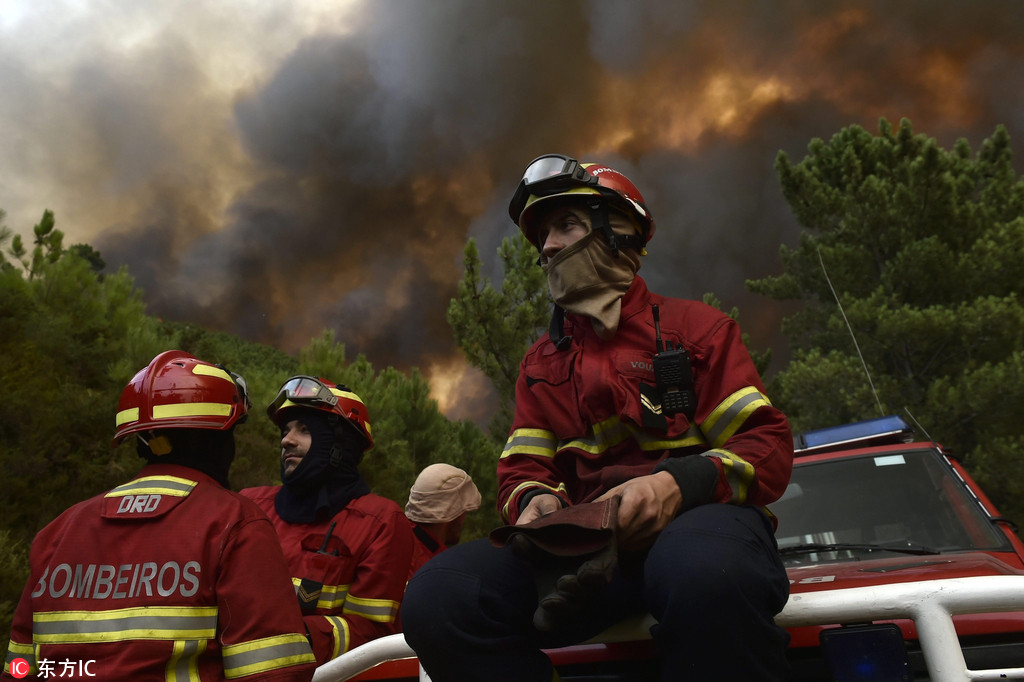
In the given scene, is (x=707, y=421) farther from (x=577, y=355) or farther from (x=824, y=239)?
(x=824, y=239)

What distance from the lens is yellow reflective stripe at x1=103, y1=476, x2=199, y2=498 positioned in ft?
7.61

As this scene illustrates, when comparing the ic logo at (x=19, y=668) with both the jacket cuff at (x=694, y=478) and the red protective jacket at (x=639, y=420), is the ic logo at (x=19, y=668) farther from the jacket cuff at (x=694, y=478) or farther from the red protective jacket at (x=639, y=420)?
the jacket cuff at (x=694, y=478)

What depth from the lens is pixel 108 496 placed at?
2.33m

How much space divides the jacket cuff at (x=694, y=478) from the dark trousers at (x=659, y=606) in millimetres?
28

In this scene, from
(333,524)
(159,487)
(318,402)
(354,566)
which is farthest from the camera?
(318,402)

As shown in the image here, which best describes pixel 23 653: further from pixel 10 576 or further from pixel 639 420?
pixel 10 576

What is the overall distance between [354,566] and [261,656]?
149cm

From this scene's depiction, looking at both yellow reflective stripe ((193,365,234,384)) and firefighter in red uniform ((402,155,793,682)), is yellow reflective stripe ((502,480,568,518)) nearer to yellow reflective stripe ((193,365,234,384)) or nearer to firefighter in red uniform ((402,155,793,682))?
firefighter in red uniform ((402,155,793,682))

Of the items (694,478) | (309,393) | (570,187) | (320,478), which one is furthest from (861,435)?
(309,393)

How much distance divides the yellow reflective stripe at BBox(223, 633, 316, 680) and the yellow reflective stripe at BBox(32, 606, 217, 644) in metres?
0.12

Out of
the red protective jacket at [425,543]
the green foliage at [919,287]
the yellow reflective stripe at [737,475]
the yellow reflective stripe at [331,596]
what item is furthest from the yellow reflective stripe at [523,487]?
the green foliage at [919,287]

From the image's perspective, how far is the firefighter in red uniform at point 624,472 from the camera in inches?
51.9

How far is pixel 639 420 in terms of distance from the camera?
177 cm

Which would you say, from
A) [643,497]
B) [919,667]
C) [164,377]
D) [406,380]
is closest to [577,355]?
[643,497]
